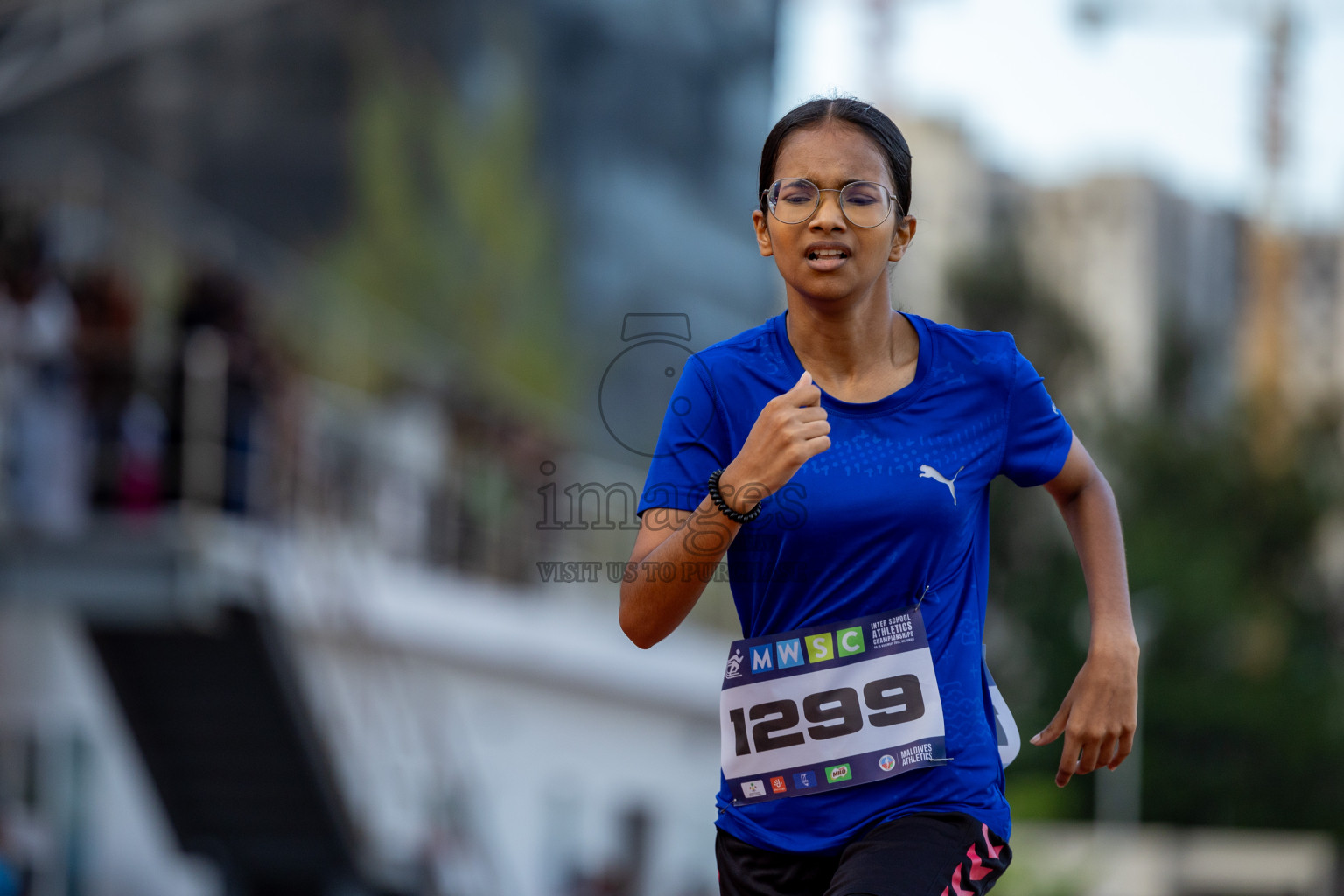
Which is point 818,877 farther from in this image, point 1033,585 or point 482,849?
point 1033,585

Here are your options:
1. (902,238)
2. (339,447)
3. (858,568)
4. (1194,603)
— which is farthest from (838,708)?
(1194,603)

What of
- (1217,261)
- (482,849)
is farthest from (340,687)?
(1217,261)

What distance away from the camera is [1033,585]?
4206cm

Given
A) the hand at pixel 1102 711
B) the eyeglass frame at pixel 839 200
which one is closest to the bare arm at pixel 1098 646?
the hand at pixel 1102 711

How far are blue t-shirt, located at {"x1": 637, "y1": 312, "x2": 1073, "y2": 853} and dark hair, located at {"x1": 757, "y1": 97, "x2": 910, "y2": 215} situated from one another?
0.29 metres

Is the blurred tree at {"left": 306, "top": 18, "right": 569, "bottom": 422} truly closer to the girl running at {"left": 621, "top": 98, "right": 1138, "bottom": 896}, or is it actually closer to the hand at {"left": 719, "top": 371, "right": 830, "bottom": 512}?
the girl running at {"left": 621, "top": 98, "right": 1138, "bottom": 896}

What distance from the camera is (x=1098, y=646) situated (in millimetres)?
3162

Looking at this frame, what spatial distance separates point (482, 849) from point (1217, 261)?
199ft

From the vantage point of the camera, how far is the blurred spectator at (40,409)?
37.1 feet

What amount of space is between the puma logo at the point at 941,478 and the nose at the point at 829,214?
0.44 meters

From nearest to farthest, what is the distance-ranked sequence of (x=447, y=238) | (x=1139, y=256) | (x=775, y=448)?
(x=775, y=448), (x=447, y=238), (x=1139, y=256)

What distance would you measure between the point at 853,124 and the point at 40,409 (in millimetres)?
9291

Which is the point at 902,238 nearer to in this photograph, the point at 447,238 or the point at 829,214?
the point at 829,214

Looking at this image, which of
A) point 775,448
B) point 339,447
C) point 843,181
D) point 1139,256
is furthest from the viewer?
→ point 1139,256
